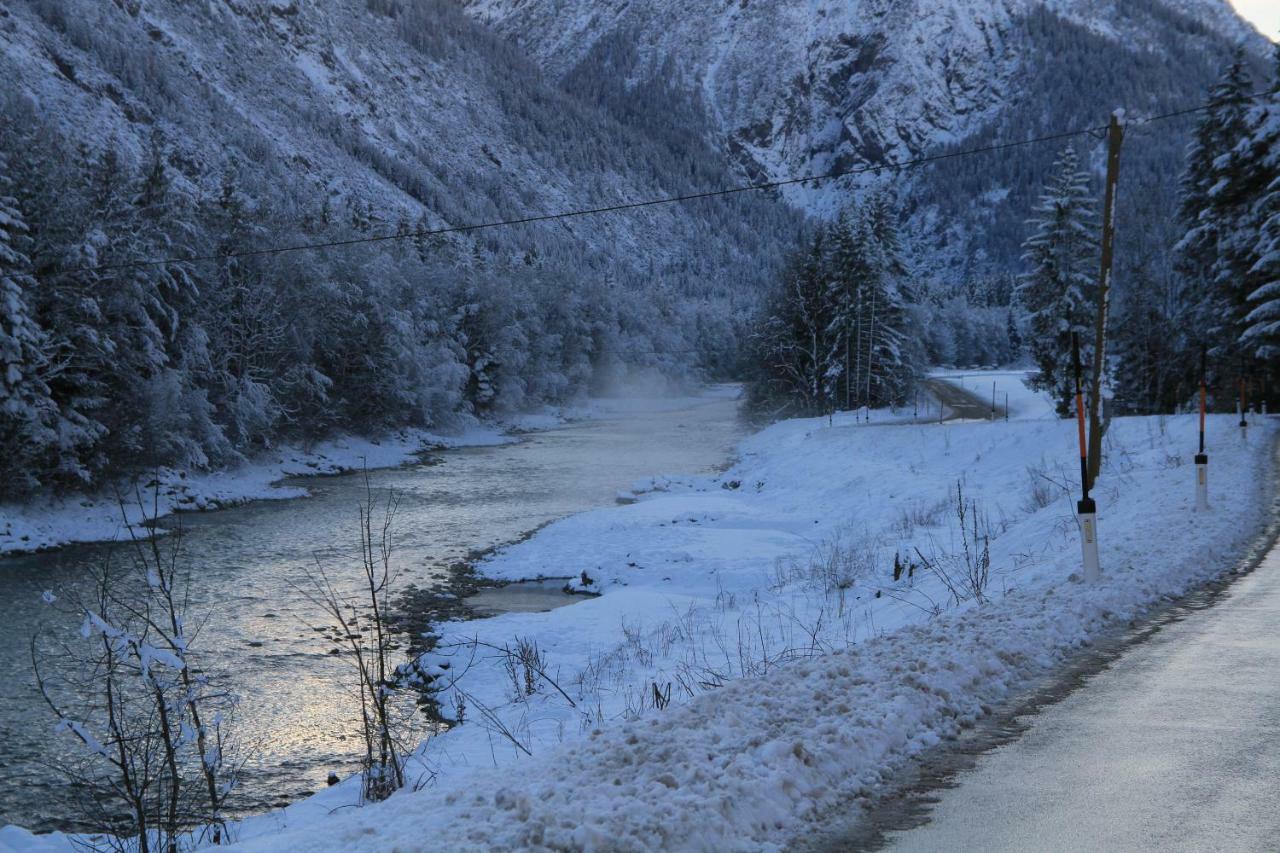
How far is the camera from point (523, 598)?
61.2ft

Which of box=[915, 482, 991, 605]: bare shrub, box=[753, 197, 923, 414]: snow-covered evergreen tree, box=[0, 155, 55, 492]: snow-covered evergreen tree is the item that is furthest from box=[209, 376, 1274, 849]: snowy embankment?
box=[753, 197, 923, 414]: snow-covered evergreen tree

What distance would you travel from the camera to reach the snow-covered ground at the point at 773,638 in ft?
14.4

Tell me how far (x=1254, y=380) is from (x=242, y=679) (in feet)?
116

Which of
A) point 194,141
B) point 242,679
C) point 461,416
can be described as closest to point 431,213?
point 194,141

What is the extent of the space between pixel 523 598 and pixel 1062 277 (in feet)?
96.7

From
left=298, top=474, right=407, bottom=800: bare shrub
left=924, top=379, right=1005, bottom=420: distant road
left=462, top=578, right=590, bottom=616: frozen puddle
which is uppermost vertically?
left=924, top=379, right=1005, bottom=420: distant road

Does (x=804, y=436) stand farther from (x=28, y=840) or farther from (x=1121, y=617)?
(x=28, y=840)

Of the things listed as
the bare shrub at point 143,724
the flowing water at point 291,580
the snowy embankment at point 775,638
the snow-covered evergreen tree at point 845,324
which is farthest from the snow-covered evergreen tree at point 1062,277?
the bare shrub at point 143,724

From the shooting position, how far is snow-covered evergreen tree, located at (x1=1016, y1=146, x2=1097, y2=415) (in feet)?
126

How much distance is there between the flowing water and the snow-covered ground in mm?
1764

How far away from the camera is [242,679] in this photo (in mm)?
13391

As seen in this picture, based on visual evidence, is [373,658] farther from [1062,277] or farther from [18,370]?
[1062,277]

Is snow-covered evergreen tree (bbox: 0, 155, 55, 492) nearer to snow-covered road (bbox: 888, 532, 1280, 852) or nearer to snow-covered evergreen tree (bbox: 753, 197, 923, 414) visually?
snow-covered road (bbox: 888, 532, 1280, 852)

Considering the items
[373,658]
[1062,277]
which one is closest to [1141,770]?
[373,658]
